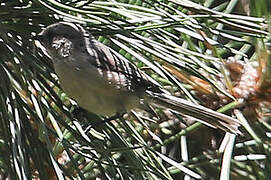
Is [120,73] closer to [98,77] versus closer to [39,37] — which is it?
[98,77]

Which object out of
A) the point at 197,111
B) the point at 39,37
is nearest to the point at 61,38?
the point at 39,37

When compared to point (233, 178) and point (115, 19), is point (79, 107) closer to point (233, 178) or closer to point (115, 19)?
point (115, 19)

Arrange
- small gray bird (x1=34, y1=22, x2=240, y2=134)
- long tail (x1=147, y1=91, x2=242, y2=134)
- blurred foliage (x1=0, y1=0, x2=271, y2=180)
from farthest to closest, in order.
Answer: small gray bird (x1=34, y1=22, x2=240, y2=134), long tail (x1=147, y1=91, x2=242, y2=134), blurred foliage (x1=0, y1=0, x2=271, y2=180)

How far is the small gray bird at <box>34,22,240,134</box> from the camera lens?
950mm

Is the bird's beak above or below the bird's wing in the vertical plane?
above

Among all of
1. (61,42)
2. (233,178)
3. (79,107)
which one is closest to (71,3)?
(79,107)

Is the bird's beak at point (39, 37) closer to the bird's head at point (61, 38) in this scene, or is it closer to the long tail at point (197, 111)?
the bird's head at point (61, 38)

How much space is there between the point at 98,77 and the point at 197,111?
23cm

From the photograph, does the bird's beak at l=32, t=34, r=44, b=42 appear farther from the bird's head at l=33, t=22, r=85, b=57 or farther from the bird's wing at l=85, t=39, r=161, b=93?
the bird's wing at l=85, t=39, r=161, b=93

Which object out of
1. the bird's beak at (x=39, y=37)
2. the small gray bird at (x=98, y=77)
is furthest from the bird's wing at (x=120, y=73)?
the bird's beak at (x=39, y=37)

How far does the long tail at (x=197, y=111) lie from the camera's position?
0.85 meters

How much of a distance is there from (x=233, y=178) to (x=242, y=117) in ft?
0.63

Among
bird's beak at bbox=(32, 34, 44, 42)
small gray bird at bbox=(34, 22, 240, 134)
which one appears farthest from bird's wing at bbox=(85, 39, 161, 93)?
bird's beak at bbox=(32, 34, 44, 42)

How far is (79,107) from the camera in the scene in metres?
0.92
